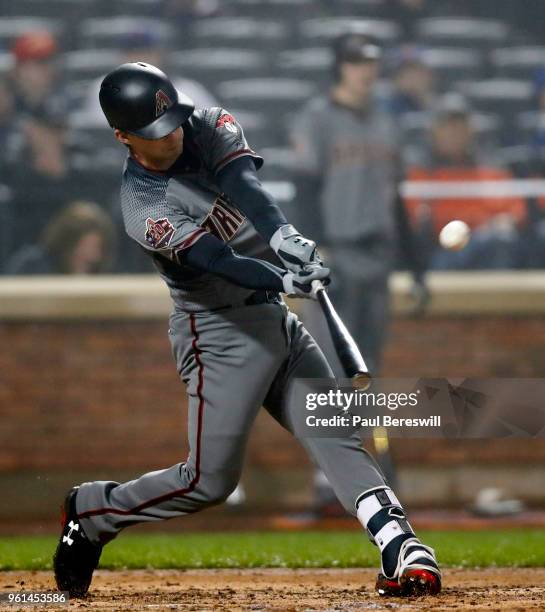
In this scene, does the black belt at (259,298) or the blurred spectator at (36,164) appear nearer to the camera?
the black belt at (259,298)

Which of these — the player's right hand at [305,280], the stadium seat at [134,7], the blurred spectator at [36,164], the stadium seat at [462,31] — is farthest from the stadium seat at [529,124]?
the player's right hand at [305,280]

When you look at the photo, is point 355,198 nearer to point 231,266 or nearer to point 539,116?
point 539,116

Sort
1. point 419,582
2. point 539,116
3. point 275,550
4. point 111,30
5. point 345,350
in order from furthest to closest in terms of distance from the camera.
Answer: point 111,30, point 539,116, point 275,550, point 419,582, point 345,350

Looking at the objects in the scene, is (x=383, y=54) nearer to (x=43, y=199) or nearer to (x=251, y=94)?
(x=251, y=94)

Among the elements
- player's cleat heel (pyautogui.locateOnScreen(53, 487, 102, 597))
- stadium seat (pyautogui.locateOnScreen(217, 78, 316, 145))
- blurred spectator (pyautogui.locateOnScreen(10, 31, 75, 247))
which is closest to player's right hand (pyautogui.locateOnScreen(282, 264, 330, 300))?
player's cleat heel (pyautogui.locateOnScreen(53, 487, 102, 597))

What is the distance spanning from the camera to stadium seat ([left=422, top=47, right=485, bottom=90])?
8992 mm

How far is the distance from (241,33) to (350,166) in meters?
2.65

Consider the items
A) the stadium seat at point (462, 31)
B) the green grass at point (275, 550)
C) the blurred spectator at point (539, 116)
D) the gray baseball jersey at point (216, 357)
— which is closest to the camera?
the gray baseball jersey at point (216, 357)

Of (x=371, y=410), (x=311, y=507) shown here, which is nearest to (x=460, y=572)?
(x=371, y=410)

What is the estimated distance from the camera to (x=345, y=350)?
3.40 metres

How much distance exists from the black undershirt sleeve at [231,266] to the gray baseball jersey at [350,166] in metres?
3.55

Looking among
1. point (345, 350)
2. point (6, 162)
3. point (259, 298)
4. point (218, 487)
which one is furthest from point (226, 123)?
point (6, 162)

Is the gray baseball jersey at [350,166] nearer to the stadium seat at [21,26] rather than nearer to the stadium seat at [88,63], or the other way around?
the stadium seat at [88,63]

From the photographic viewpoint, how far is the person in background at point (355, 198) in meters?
7.03
